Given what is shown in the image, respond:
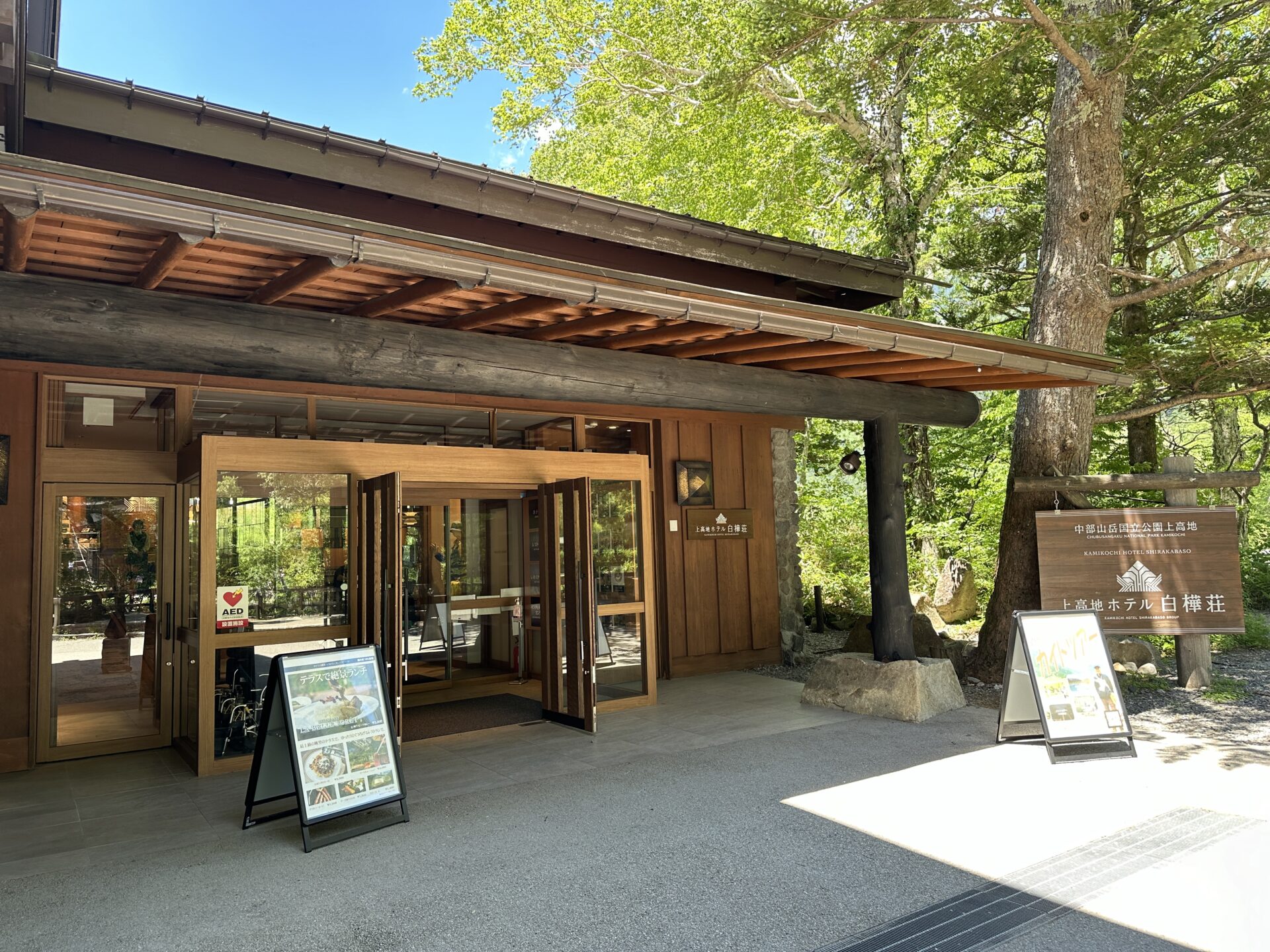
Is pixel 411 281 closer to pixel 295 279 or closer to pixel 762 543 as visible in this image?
pixel 295 279

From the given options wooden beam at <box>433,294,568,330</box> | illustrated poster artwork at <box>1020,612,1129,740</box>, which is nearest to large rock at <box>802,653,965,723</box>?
illustrated poster artwork at <box>1020,612,1129,740</box>

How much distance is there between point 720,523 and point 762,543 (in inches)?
26.9

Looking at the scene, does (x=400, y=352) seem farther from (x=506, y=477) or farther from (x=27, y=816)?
(x=27, y=816)

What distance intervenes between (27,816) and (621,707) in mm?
4291

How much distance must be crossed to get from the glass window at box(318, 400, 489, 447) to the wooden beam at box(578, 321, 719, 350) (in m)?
1.92

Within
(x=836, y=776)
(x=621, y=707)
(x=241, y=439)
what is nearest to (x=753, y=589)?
(x=621, y=707)

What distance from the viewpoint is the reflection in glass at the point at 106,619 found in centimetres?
612

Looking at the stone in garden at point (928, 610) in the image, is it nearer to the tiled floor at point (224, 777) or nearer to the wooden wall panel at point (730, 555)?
the wooden wall panel at point (730, 555)

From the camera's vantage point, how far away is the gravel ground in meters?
6.25

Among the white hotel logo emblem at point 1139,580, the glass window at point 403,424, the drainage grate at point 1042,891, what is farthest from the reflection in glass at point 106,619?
the white hotel logo emblem at point 1139,580

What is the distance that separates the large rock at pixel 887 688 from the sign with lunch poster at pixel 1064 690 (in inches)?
35.8

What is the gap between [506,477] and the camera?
7270 millimetres

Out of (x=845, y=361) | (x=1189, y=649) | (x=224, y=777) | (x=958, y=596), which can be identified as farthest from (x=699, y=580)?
(x=958, y=596)

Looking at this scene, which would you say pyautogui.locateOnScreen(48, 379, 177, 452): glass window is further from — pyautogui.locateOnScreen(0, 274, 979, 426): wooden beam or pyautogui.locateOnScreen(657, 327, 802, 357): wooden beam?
pyautogui.locateOnScreen(657, 327, 802, 357): wooden beam
